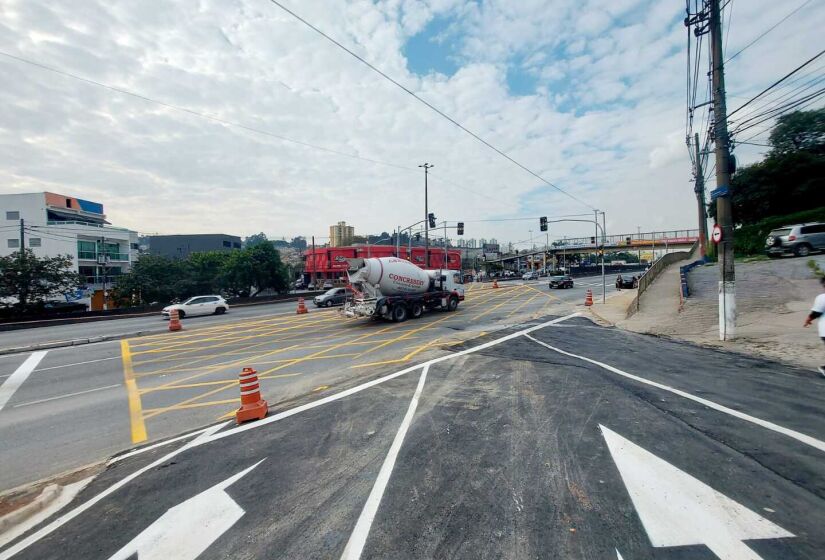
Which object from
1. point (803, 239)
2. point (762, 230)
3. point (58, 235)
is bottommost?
point (803, 239)

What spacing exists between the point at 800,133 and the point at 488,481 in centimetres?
4831

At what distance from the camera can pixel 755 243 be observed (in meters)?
27.4

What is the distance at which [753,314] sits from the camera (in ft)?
43.7

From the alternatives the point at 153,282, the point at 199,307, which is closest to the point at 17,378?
the point at 199,307

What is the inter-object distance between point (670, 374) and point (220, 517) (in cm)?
905

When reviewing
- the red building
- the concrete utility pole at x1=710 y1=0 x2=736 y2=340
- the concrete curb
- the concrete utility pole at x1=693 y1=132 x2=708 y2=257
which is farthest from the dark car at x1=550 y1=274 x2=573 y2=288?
the concrete curb

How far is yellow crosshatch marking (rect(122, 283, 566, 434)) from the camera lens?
27.3 ft

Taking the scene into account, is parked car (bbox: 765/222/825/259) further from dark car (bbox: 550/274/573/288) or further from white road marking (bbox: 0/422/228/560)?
white road marking (bbox: 0/422/228/560)

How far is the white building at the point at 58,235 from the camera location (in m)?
44.1

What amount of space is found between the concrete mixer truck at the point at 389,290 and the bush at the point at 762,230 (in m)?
25.1

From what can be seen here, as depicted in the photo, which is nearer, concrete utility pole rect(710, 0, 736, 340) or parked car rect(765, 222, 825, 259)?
concrete utility pole rect(710, 0, 736, 340)

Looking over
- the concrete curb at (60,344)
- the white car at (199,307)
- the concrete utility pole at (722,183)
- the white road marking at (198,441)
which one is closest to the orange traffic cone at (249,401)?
the white road marking at (198,441)

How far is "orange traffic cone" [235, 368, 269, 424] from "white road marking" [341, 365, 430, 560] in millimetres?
2694

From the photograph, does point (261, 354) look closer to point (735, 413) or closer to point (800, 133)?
point (735, 413)
